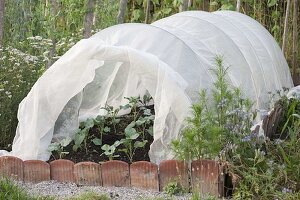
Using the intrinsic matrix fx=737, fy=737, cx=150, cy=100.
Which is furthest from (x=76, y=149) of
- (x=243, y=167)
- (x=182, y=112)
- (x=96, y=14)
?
(x=96, y=14)

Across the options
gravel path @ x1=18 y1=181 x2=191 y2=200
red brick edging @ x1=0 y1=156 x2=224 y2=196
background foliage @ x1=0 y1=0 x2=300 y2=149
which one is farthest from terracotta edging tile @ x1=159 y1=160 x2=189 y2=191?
→ background foliage @ x1=0 y1=0 x2=300 y2=149

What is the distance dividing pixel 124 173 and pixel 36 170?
73cm

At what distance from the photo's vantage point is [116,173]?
5.61m

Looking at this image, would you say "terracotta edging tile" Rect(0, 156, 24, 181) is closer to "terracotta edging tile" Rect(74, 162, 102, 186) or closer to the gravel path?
the gravel path

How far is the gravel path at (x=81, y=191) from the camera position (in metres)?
5.36

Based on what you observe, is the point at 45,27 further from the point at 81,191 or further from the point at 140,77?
the point at 81,191

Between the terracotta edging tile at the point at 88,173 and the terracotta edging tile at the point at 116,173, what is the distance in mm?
55

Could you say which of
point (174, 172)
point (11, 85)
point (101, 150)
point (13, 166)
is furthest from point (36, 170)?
point (11, 85)

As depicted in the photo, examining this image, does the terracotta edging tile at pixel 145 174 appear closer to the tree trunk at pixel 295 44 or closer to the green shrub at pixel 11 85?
the green shrub at pixel 11 85

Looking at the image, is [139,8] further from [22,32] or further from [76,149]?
[76,149]

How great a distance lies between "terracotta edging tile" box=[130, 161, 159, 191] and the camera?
552cm

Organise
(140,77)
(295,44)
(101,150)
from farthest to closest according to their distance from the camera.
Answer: (295,44)
(101,150)
(140,77)

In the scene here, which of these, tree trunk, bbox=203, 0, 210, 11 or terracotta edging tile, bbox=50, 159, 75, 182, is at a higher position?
tree trunk, bbox=203, 0, 210, 11

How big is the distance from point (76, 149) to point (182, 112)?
3.27 ft
